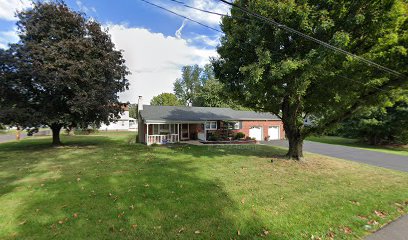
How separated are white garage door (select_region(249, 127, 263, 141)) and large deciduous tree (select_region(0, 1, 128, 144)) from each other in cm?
1668

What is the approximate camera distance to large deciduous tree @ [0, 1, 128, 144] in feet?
46.4

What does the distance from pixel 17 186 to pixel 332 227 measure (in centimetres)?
956

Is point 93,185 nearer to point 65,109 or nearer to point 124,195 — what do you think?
point 124,195

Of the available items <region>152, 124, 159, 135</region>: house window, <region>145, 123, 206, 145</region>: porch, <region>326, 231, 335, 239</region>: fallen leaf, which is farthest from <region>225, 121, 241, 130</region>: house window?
<region>326, 231, 335, 239</region>: fallen leaf

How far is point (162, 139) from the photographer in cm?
2019

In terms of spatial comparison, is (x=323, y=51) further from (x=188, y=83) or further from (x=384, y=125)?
(x=188, y=83)

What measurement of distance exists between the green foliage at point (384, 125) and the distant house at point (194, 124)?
9.14m

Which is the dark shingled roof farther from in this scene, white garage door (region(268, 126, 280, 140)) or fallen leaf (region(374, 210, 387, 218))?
fallen leaf (region(374, 210, 387, 218))

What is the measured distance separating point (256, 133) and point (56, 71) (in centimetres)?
2173

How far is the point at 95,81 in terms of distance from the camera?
1577 centimetres

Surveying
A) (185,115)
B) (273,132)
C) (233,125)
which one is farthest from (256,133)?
(185,115)

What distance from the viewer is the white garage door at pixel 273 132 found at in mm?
27500

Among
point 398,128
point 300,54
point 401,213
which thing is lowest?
point 401,213

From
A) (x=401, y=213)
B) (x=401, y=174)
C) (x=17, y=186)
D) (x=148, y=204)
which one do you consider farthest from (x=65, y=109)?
(x=401, y=174)
